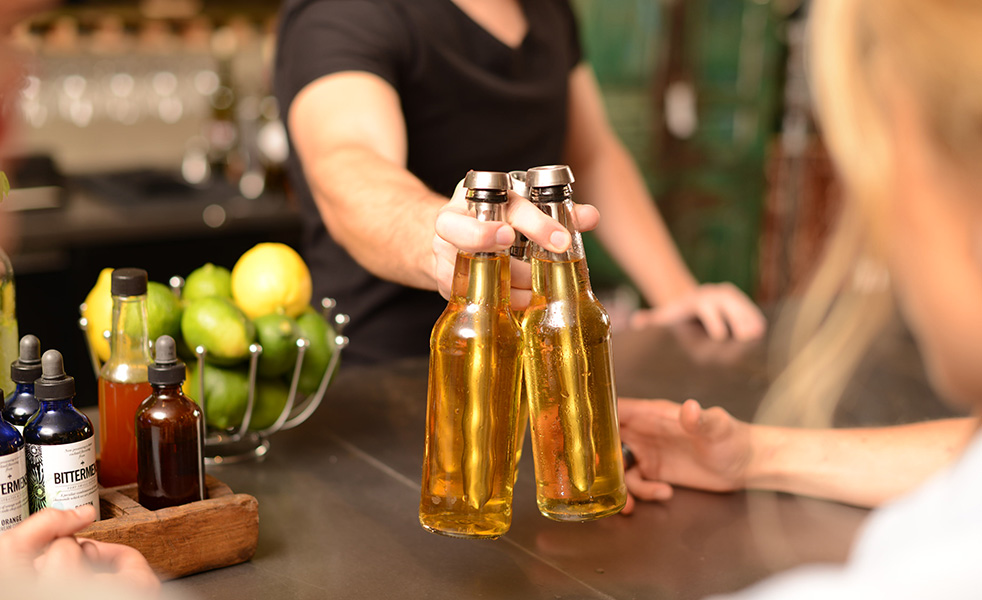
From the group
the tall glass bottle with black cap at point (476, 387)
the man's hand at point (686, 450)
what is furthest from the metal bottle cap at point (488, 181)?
the man's hand at point (686, 450)

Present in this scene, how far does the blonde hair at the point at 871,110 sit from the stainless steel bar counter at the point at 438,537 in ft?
1.02

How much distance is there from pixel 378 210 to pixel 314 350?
0.75ft

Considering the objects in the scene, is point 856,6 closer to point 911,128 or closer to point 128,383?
point 911,128

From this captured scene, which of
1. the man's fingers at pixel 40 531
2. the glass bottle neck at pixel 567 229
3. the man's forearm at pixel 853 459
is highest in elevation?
the glass bottle neck at pixel 567 229

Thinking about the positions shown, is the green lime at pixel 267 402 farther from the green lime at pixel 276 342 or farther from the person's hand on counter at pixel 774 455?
the person's hand on counter at pixel 774 455

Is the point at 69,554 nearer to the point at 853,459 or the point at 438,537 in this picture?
the point at 438,537

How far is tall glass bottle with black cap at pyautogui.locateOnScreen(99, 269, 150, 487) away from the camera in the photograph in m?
0.97

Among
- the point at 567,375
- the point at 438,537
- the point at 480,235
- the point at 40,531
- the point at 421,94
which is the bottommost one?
the point at 438,537

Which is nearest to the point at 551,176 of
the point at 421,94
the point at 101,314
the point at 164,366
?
the point at 164,366

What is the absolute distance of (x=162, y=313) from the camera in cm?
108

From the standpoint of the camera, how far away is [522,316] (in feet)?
2.63

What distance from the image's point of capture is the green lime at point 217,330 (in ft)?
3.54

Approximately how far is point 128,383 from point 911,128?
726mm

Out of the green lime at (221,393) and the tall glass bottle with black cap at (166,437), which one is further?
the green lime at (221,393)
